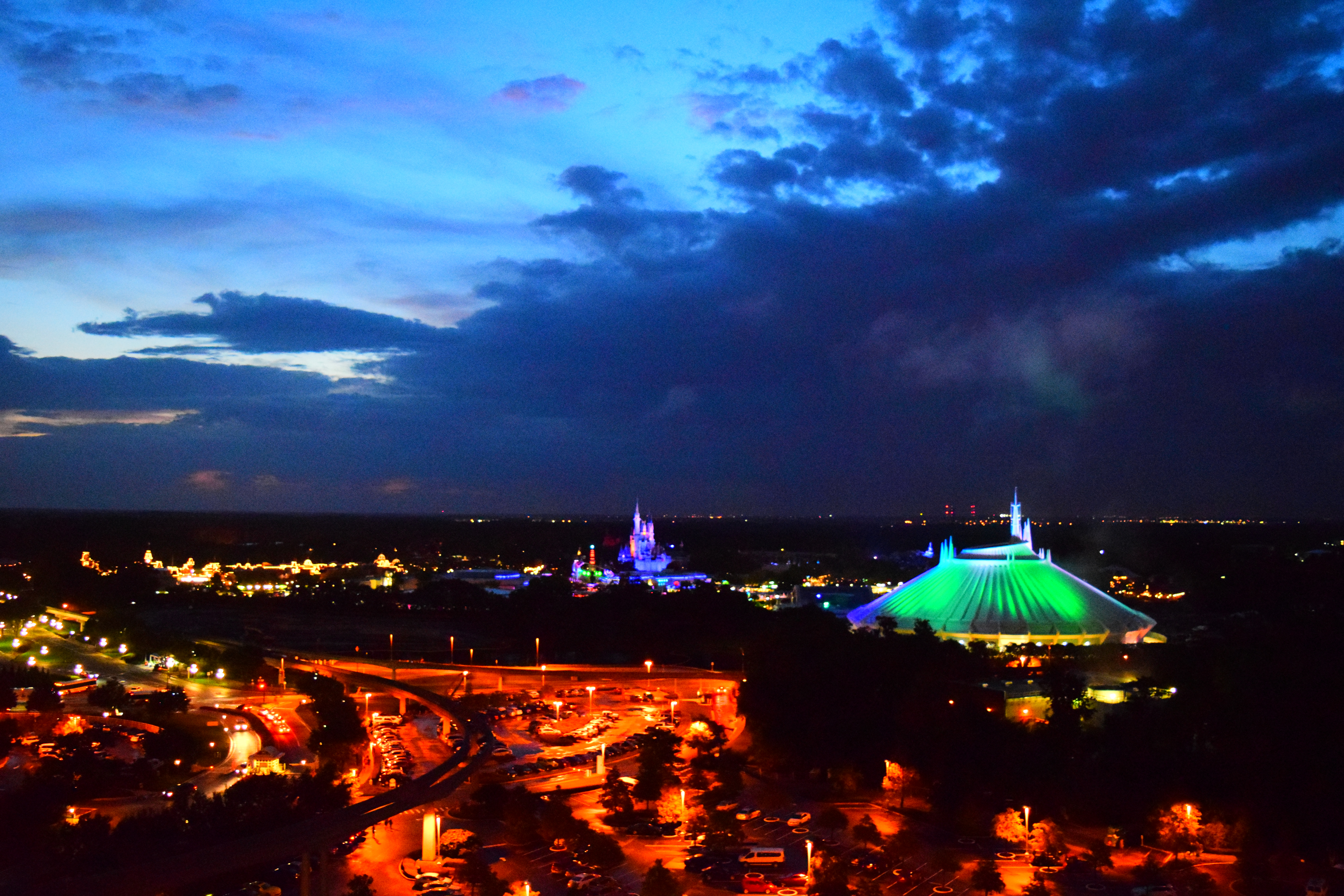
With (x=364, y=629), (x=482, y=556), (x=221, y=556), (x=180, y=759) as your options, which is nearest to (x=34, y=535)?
(x=221, y=556)

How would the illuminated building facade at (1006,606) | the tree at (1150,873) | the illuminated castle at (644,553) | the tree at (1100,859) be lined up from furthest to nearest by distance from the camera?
the illuminated castle at (644,553) → the illuminated building facade at (1006,606) → the tree at (1100,859) → the tree at (1150,873)

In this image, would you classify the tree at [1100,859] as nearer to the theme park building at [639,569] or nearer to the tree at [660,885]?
the tree at [660,885]

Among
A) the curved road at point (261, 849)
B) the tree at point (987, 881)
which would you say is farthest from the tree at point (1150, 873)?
the curved road at point (261, 849)

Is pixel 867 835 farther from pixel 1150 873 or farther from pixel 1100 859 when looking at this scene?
A: pixel 1150 873

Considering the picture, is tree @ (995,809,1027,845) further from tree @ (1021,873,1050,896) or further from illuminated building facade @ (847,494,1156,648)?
illuminated building facade @ (847,494,1156,648)

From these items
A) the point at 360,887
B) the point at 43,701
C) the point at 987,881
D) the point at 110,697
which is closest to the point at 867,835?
the point at 987,881
